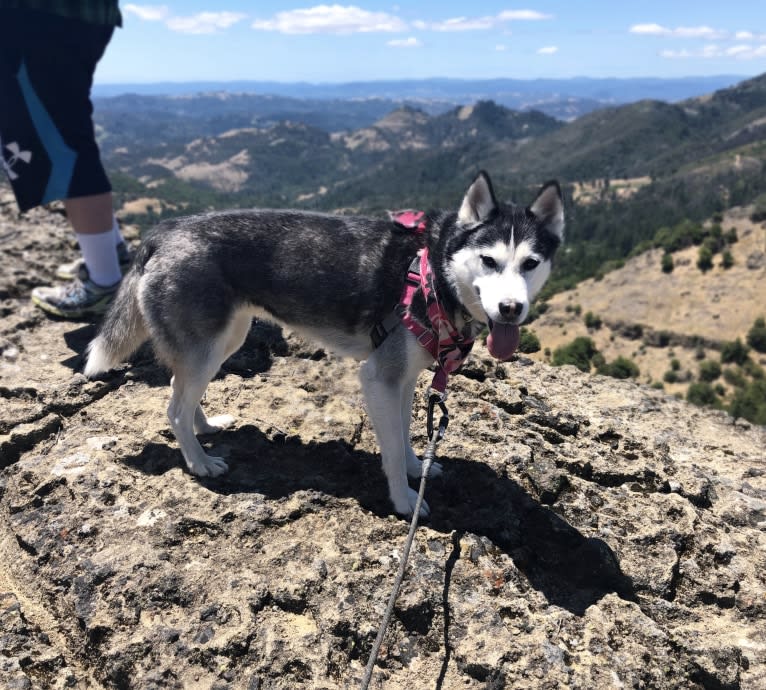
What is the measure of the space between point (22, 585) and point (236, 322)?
2769 mm

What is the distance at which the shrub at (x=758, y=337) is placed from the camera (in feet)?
210

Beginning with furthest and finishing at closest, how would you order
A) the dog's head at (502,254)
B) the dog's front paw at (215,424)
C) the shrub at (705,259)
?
the shrub at (705,259), the dog's front paw at (215,424), the dog's head at (502,254)

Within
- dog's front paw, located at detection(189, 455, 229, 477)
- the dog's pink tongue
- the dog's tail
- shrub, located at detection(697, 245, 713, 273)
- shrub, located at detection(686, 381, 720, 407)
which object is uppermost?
the dog's pink tongue

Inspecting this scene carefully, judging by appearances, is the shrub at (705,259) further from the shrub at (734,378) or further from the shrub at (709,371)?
the shrub at (709,371)

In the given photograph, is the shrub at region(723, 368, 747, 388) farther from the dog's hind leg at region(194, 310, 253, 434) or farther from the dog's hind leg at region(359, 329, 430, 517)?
the dog's hind leg at region(194, 310, 253, 434)

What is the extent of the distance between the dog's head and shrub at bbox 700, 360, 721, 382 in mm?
64241

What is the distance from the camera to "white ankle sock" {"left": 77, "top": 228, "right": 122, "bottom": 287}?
738cm

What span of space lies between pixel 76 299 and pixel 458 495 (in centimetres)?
590

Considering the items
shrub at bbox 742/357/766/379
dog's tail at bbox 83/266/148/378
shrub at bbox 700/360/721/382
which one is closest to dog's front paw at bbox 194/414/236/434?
dog's tail at bbox 83/266/148/378

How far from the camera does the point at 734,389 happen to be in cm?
5744

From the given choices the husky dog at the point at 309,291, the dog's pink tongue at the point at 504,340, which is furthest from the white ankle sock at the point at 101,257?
the dog's pink tongue at the point at 504,340

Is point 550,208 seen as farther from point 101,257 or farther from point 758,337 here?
point 758,337

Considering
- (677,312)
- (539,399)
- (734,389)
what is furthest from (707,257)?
(539,399)

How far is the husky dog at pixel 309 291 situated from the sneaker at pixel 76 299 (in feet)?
8.31
